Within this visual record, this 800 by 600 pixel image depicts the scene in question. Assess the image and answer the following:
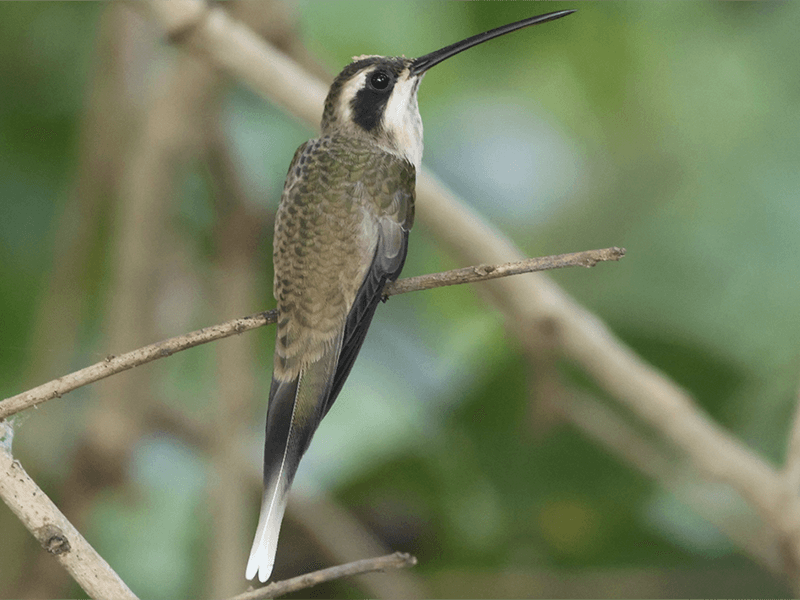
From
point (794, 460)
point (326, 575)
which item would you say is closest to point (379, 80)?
point (326, 575)

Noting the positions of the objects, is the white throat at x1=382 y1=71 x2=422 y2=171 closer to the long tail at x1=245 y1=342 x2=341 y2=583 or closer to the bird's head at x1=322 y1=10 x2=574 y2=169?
the bird's head at x1=322 y1=10 x2=574 y2=169

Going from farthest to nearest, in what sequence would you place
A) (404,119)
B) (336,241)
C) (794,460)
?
(794,460) < (404,119) < (336,241)

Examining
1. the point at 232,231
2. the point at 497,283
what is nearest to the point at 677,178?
the point at 497,283

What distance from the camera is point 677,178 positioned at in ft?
6.37

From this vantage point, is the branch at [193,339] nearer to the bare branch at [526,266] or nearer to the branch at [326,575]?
the bare branch at [526,266]

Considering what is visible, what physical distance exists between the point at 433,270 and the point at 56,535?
129 centimetres

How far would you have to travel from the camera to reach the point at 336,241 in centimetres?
74

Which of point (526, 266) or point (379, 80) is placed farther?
point (379, 80)

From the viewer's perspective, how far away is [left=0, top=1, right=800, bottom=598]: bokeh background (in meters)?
1.63

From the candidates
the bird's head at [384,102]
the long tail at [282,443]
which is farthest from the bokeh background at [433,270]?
the long tail at [282,443]

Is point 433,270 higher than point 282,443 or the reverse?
higher

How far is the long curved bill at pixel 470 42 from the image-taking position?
68 centimetres

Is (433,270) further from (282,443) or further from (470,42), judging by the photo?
(282,443)

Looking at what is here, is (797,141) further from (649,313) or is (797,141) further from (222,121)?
(222,121)
